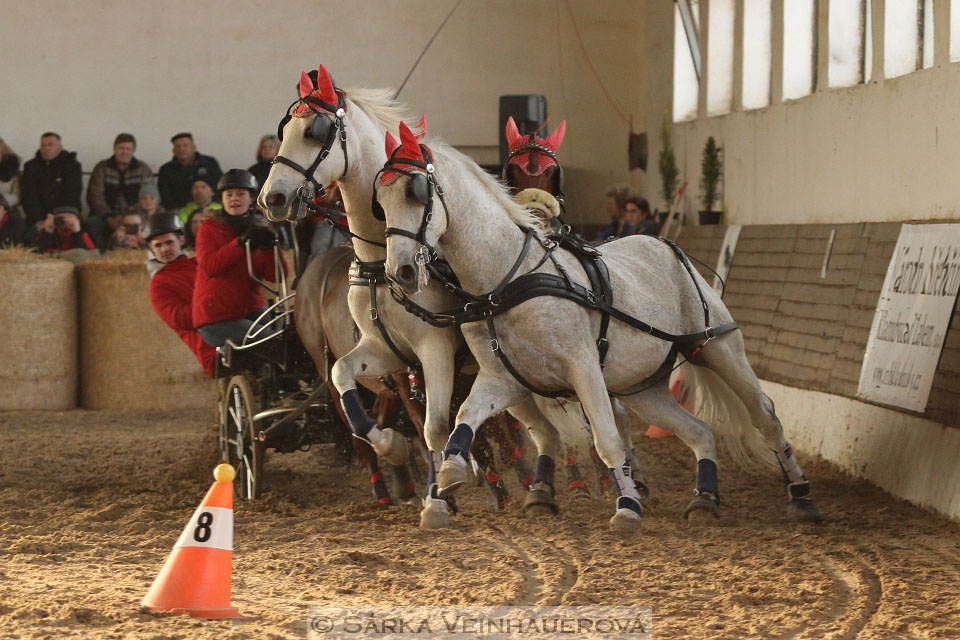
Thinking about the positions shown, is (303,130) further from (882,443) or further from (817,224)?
(817,224)

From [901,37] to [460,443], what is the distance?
4.79 m

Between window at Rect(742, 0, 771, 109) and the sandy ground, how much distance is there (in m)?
4.59

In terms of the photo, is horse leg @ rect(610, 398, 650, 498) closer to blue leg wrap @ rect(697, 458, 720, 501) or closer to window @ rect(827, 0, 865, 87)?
blue leg wrap @ rect(697, 458, 720, 501)

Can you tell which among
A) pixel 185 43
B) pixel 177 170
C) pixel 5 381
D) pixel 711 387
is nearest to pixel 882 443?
pixel 711 387

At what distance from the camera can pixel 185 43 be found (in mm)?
15625

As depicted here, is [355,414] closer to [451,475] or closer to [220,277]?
[451,475]

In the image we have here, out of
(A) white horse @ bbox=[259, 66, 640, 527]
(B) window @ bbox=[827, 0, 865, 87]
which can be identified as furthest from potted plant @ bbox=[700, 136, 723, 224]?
(A) white horse @ bbox=[259, 66, 640, 527]

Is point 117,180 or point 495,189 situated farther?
point 117,180

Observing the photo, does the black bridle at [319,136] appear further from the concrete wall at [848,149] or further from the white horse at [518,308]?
the concrete wall at [848,149]

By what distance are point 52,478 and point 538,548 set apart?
4.11 meters

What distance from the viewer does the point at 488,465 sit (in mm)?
6492

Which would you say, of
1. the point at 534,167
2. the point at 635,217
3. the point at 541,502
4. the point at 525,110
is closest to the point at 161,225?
the point at 534,167

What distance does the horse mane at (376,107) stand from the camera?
6.09 metres

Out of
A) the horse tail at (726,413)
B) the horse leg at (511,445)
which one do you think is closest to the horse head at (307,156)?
the horse leg at (511,445)
